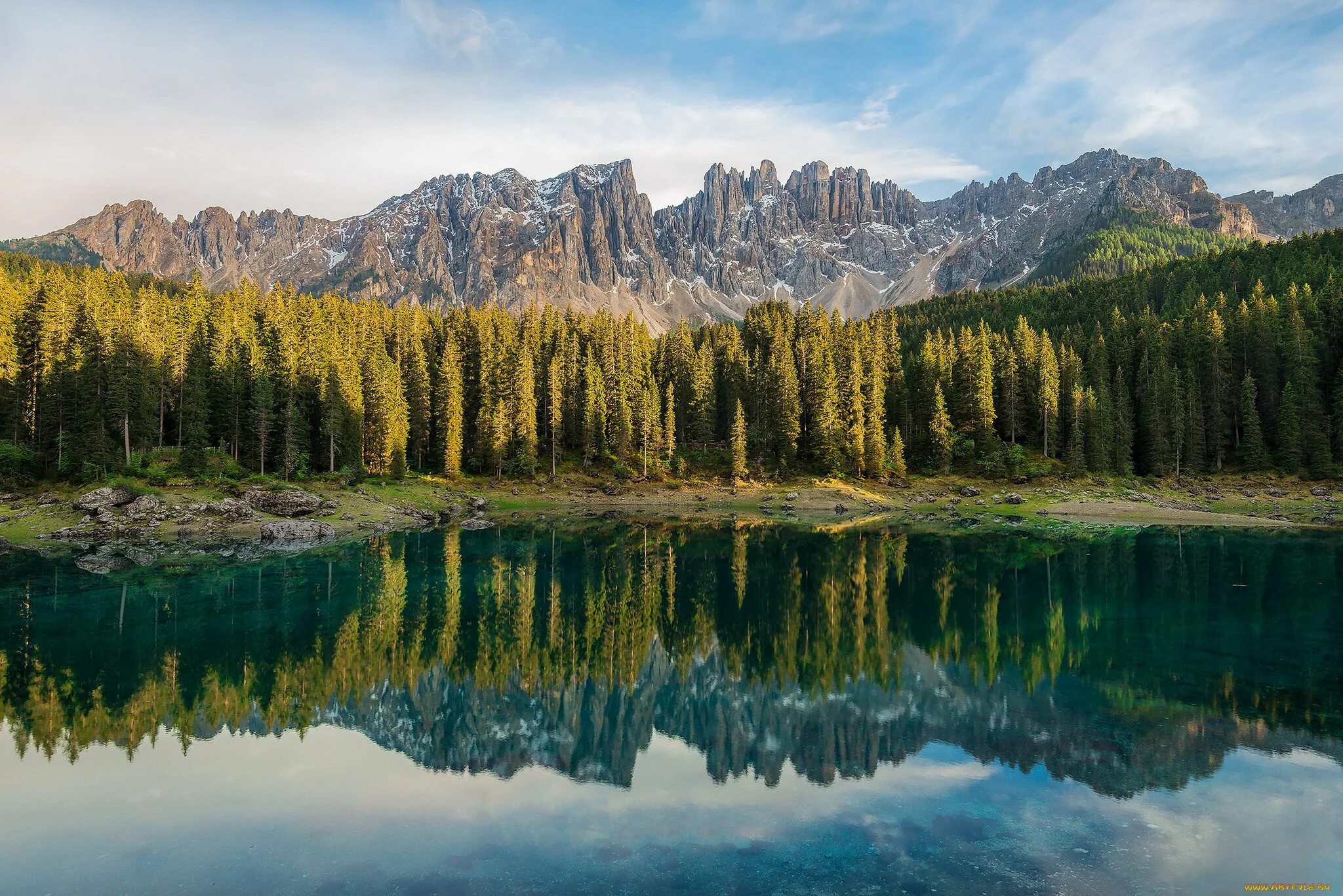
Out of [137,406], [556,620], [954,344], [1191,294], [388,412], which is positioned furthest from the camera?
[1191,294]

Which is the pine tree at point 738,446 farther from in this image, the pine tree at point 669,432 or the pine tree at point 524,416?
the pine tree at point 524,416

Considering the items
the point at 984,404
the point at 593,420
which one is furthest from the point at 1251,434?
the point at 593,420

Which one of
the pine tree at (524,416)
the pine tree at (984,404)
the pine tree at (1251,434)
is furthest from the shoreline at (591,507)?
the pine tree at (984,404)

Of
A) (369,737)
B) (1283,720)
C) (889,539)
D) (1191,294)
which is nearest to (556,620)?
(369,737)

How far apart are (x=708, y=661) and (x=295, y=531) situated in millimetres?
43420

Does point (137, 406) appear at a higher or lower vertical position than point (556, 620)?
higher

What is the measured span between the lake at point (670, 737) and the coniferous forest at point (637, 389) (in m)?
35.8

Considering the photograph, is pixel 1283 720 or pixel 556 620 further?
pixel 556 620

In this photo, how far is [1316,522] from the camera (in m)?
62.8

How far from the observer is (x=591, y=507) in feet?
270

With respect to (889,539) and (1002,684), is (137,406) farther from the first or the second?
(1002,684)

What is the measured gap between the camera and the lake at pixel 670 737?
13.0 m

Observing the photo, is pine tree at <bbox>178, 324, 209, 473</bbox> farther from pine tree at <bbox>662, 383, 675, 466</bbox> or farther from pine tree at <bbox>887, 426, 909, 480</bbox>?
pine tree at <bbox>887, 426, 909, 480</bbox>

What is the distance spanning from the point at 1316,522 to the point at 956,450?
36500 mm
